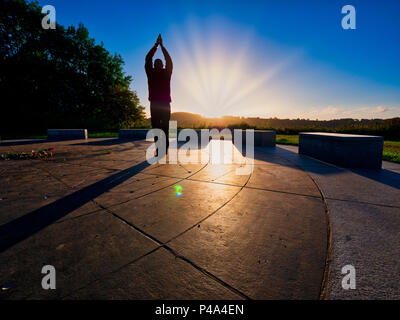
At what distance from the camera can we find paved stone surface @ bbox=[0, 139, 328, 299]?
1.26m

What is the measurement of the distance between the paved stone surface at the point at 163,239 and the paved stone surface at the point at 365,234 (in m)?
0.13

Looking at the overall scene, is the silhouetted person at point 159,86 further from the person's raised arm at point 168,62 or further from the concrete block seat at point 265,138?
the concrete block seat at point 265,138

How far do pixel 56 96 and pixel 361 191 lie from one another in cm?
2825

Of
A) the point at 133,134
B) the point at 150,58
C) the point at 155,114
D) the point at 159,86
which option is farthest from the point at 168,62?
the point at 133,134

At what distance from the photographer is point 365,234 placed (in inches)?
73.5

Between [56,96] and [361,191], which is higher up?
[56,96]

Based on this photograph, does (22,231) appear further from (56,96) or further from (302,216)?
(56,96)

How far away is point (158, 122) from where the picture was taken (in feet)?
19.7

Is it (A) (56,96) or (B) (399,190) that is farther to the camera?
(A) (56,96)

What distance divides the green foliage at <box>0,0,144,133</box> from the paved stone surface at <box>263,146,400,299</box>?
2569cm

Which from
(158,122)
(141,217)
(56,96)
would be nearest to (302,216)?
(141,217)

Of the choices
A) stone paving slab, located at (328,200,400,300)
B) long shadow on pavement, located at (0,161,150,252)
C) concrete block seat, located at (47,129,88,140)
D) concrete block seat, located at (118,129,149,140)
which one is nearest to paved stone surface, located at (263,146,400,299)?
stone paving slab, located at (328,200,400,300)

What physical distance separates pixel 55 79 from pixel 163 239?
27.8m

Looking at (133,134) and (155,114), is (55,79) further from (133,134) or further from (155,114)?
(155,114)
